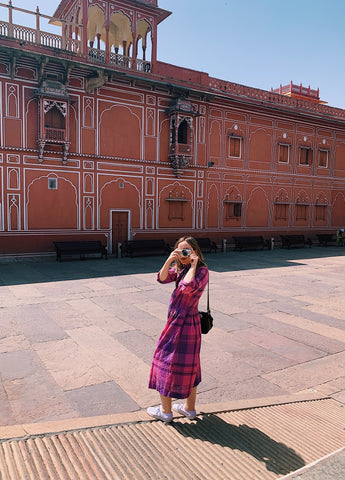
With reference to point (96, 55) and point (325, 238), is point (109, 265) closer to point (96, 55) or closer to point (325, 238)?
point (96, 55)

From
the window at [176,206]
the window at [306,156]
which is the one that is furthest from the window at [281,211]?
the window at [176,206]

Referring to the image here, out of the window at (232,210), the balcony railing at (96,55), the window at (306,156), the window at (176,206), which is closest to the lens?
the balcony railing at (96,55)

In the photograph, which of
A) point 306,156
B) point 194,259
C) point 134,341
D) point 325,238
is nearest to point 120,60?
point 306,156

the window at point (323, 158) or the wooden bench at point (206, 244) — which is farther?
the window at point (323, 158)

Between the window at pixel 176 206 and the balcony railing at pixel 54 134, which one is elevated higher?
the balcony railing at pixel 54 134

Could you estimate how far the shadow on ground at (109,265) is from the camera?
11.5 metres

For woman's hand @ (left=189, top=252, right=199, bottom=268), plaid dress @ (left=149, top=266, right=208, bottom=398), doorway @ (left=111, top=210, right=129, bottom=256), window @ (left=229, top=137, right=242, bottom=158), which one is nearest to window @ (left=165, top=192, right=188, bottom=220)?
doorway @ (left=111, top=210, right=129, bottom=256)

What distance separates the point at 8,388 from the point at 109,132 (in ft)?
44.2

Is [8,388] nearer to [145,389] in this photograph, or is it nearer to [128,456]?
[145,389]

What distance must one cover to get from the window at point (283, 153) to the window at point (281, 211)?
2551 mm

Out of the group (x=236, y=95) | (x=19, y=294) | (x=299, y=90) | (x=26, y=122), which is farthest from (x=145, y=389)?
(x=299, y=90)

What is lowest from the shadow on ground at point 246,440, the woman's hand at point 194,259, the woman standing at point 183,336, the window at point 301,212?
the shadow on ground at point 246,440

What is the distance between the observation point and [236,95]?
63.2 feet

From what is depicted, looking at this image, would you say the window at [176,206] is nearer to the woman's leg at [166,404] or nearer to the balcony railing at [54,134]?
the balcony railing at [54,134]
